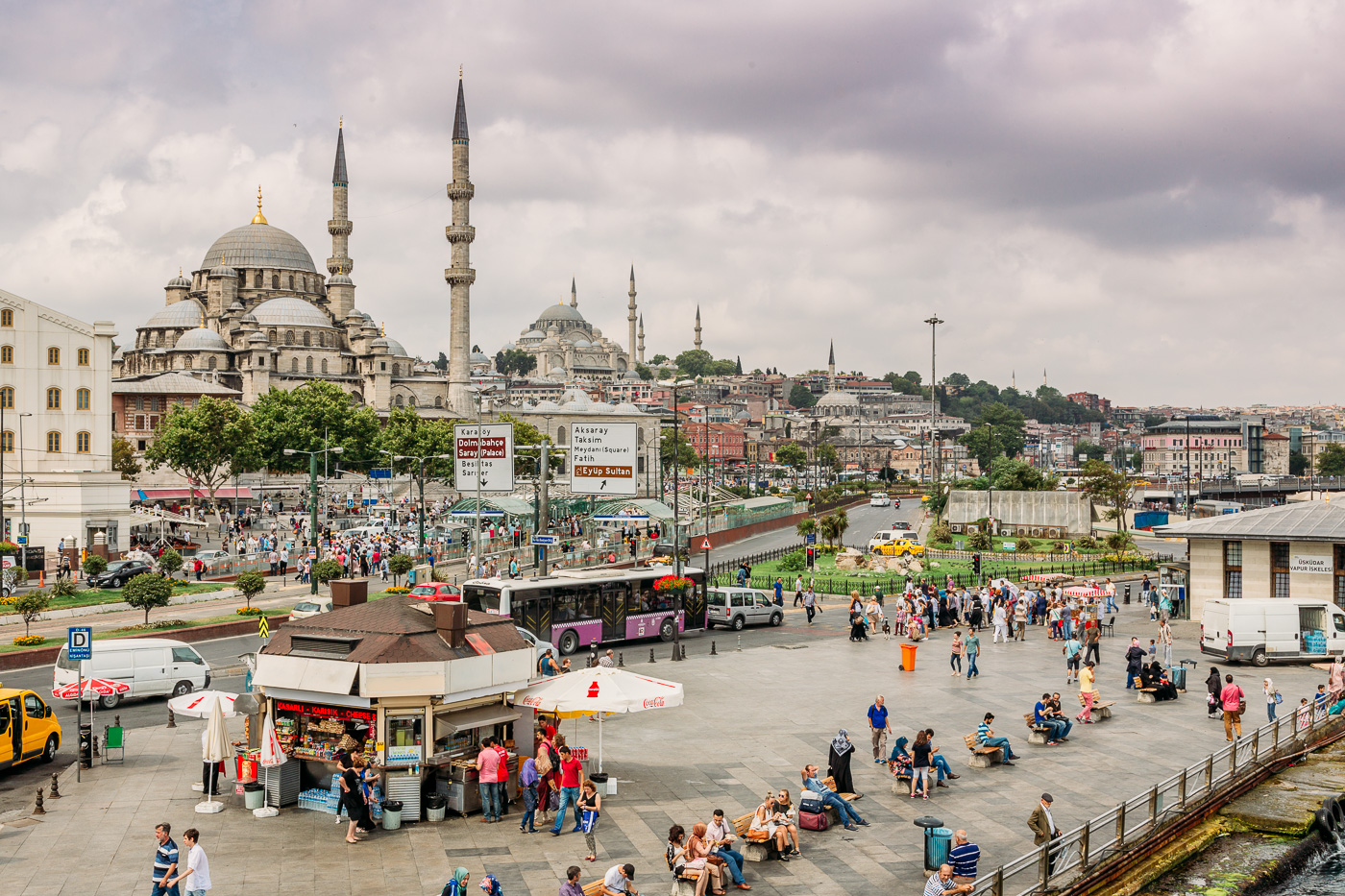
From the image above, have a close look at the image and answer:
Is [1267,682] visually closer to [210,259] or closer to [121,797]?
[121,797]

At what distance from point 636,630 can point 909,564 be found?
19886 millimetres

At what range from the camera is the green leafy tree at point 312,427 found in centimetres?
8681

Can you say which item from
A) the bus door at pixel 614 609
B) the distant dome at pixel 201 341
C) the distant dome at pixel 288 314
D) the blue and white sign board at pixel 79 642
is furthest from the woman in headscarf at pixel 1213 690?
the distant dome at pixel 288 314

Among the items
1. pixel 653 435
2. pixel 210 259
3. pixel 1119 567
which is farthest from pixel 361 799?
pixel 653 435

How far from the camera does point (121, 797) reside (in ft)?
52.7

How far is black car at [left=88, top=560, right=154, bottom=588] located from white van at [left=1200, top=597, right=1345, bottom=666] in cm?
3158

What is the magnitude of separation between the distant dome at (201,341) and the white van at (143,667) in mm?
100636

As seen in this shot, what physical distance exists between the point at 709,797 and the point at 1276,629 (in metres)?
16.6

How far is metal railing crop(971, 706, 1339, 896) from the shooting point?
1222 centimetres

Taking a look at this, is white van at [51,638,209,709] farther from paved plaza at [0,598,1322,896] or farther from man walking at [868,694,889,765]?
man walking at [868,694,889,765]

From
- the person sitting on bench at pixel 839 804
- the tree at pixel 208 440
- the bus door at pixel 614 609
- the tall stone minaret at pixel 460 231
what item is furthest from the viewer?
the tall stone minaret at pixel 460 231

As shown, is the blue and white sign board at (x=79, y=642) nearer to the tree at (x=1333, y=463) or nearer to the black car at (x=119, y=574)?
the black car at (x=119, y=574)

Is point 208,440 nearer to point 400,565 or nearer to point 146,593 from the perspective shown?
point 400,565

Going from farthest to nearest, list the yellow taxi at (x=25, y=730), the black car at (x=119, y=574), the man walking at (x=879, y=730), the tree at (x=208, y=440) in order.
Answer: the tree at (x=208, y=440) < the black car at (x=119, y=574) < the man walking at (x=879, y=730) < the yellow taxi at (x=25, y=730)
